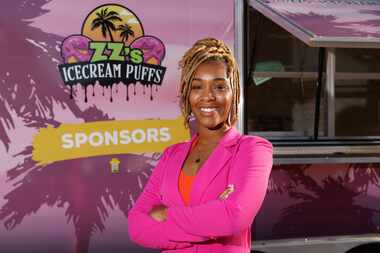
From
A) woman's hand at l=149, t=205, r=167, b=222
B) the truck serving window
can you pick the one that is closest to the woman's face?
woman's hand at l=149, t=205, r=167, b=222

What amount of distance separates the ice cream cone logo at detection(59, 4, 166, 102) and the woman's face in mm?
1674

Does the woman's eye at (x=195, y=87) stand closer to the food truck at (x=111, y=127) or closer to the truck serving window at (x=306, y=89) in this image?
the food truck at (x=111, y=127)

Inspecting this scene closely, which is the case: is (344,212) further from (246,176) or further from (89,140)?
(246,176)

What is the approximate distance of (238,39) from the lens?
3.35 m

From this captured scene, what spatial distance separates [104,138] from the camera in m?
3.19

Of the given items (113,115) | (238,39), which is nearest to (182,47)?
(238,39)

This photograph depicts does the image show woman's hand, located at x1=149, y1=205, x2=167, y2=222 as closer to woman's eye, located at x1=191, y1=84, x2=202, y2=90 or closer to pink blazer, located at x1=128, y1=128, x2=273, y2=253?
pink blazer, located at x1=128, y1=128, x2=273, y2=253

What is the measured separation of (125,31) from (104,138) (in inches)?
25.9

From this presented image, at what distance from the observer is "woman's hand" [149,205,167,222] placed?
159cm

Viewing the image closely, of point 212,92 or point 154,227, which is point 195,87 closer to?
point 212,92

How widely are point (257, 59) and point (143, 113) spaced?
170 cm

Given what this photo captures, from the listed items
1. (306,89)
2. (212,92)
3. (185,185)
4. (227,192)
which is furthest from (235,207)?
(306,89)

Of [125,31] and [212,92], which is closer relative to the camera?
[212,92]

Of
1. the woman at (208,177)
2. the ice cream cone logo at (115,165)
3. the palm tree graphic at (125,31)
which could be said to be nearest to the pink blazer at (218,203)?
the woman at (208,177)
